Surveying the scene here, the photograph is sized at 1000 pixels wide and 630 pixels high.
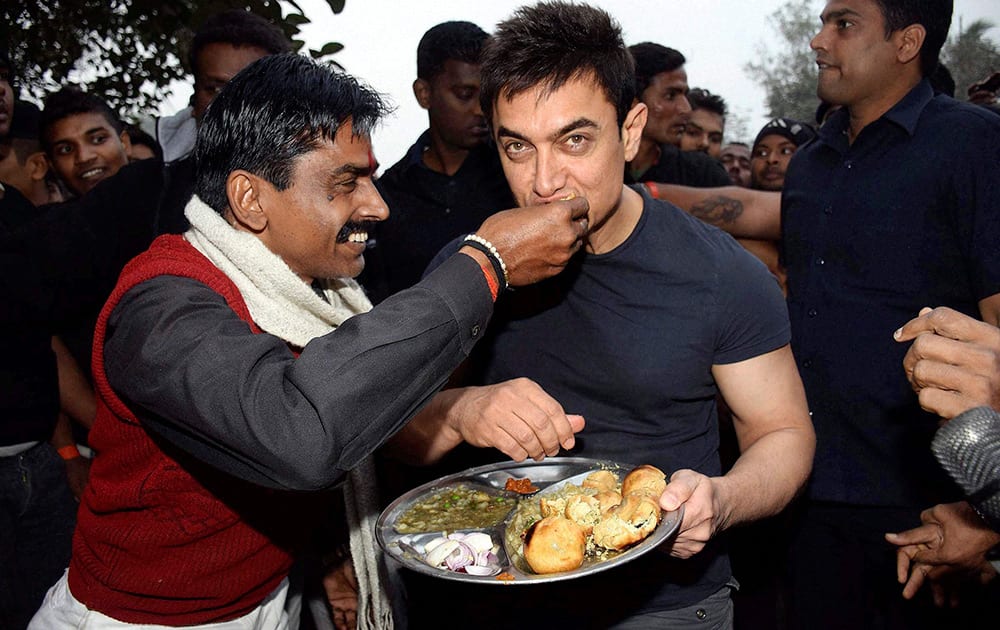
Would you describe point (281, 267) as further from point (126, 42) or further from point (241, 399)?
point (126, 42)

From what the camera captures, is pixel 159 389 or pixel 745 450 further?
pixel 745 450

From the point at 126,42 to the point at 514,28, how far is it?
7.31m

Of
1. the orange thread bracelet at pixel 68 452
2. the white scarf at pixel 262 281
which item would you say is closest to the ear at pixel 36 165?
the orange thread bracelet at pixel 68 452

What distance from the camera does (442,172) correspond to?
539 cm

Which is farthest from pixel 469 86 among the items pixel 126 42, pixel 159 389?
pixel 126 42

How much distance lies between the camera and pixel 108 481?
2301 mm

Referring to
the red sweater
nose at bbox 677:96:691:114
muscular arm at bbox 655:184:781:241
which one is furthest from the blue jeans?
nose at bbox 677:96:691:114

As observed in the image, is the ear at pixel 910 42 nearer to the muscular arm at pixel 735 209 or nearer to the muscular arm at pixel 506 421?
the muscular arm at pixel 735 209

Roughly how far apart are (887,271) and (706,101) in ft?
17.1

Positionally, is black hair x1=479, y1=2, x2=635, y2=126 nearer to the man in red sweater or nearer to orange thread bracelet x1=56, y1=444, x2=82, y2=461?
the man in red sweater

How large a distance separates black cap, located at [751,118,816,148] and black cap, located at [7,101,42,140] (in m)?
5.76

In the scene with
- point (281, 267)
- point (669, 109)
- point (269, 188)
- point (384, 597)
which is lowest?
point (384, 597)

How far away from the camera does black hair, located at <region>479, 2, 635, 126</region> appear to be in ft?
8.63

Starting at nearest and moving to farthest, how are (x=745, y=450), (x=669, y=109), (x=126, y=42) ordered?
1. (x=745, y=450)
2. (x=669, y=109)
3. (x=126, y=42)
